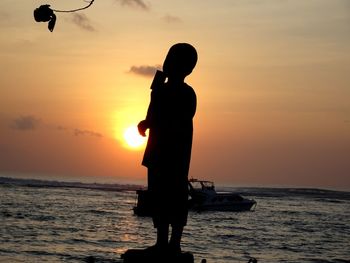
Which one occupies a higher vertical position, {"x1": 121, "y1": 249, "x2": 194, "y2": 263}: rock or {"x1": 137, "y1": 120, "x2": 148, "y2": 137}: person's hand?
{"x1": 137, "y1": 120, "x2": 148, "y2": 137}: person's hand

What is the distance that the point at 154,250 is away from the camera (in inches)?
251

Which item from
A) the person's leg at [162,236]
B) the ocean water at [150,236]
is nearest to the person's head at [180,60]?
the person's leg at [162,236]

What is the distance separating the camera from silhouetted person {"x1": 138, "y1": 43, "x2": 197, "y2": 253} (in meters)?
6.35

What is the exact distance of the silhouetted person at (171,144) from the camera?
635 centimetres

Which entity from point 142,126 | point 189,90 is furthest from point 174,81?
point 142,126

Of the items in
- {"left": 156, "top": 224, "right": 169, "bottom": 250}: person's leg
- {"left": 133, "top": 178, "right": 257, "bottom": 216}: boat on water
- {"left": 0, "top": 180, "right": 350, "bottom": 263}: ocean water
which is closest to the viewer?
{"left": 156, "top": 224, "right": 169, "bottom": 250}: person's leg

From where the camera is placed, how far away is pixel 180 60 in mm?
6367

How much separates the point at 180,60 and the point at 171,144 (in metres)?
0.84

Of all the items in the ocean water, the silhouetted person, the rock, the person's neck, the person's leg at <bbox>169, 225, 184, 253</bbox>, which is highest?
the person's neck

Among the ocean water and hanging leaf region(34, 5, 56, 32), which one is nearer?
hanging leaf region(34, 5, 56, 32)

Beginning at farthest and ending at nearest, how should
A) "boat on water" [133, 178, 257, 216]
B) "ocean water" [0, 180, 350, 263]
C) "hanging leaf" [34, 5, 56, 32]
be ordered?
1. "boat on water" [133, 178, 257, 216]
2. "ocean water" [0, 180, 350, 263]
3. "hanging leaf" [34, 5, 56, 32]

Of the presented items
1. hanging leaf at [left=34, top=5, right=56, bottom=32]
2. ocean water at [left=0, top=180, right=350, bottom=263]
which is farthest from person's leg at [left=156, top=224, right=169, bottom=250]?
ocean water at [left=0, top=180, right=350, bottom=263]

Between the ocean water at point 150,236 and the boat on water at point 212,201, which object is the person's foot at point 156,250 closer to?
the ocean water at point 150,236

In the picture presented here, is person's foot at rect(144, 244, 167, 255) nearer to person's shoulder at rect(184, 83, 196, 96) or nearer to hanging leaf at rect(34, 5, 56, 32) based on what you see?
person's shoulder at rect(184, 83, 196, 96)
